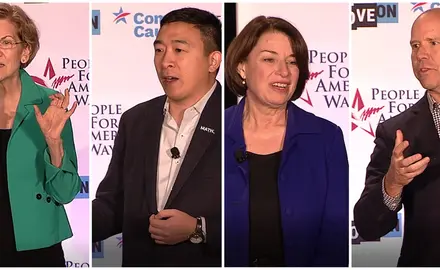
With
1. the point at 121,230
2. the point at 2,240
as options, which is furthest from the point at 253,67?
the point at 2,240

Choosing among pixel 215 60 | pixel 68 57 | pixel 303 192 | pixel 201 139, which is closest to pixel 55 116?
pixel 68 57

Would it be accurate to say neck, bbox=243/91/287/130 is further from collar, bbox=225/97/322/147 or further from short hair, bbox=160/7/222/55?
short hair, bbox=160/7/222/55

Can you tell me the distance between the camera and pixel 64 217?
361 cm

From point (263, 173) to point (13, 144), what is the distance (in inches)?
48.0

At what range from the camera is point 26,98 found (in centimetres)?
354

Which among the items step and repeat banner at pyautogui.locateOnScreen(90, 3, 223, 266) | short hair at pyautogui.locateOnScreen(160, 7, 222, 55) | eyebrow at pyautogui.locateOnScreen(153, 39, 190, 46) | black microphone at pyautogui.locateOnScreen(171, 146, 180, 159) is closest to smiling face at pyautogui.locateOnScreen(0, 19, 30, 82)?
step and repeat banner at pyautogui.locateOnScreen(90, 3, 223, 266)

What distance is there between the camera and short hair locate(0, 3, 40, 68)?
11.6 ft

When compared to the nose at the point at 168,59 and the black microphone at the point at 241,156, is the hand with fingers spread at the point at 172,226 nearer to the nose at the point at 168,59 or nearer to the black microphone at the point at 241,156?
the black microphone at the point at 241,156

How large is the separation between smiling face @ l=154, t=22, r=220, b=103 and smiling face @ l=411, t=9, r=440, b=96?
982mm

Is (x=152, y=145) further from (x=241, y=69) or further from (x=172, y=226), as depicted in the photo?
(x=241, y=69)

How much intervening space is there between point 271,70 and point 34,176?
4.14ft

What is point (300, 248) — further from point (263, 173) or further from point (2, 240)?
point (2, 240)

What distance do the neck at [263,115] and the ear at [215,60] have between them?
8.6 inches

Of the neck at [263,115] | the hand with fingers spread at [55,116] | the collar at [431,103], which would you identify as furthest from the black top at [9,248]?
the collar at [431,103]
